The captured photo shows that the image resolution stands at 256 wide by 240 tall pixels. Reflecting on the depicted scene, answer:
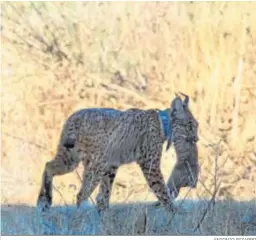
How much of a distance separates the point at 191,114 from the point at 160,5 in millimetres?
869

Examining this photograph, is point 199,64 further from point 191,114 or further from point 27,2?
point 27,2

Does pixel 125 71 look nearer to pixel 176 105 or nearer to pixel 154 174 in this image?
pixel 176 105

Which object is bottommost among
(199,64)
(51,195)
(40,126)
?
(51,195)

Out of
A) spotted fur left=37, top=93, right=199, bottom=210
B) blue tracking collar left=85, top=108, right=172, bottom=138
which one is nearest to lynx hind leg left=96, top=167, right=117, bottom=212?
spotted fur left=37, top=93, right=199, bottom=210

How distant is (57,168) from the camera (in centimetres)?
826

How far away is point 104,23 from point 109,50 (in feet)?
0.69

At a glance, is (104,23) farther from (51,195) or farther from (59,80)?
(51,195)

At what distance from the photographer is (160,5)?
837cm

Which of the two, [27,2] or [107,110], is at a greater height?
[27,2]

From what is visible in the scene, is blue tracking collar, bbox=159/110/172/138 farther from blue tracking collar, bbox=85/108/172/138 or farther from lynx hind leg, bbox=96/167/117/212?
lynx hind leg, bbox=96/167/117/212

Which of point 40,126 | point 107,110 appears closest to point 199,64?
point 107,110

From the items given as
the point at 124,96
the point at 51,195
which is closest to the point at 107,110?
the point at 124,96

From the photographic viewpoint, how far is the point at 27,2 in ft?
27.4

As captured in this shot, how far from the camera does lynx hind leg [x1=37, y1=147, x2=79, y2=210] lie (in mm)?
8234
